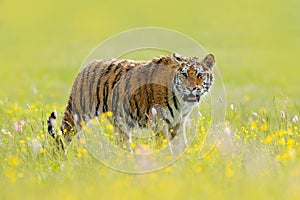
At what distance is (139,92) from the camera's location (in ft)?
30.6

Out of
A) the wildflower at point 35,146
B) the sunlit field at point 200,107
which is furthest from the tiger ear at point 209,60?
the wildflower at point 35,146

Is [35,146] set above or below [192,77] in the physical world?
below

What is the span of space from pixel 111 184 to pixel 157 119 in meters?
2.39

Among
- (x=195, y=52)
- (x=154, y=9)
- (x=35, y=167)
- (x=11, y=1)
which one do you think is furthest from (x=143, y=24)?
(x=35, y=167)

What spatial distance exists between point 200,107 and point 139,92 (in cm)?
270

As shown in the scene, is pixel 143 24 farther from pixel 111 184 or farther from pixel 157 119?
pixel 111 184

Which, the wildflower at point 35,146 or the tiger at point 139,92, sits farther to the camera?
the tiger at point 139,92

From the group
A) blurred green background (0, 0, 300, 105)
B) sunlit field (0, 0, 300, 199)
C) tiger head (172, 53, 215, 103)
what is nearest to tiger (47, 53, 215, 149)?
tiger head (172, 53, 215, 103)

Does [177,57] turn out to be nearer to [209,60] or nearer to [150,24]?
[209,60]

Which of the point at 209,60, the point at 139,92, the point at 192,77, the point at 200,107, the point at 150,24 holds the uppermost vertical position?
the point at 209,60

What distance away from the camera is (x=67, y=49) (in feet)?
97.6

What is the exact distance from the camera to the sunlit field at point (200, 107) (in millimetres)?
6613

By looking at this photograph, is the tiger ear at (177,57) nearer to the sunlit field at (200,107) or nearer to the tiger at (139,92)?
the tiger at (139,92)

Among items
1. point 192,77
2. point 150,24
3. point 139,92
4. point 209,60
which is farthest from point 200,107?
point 150,24
